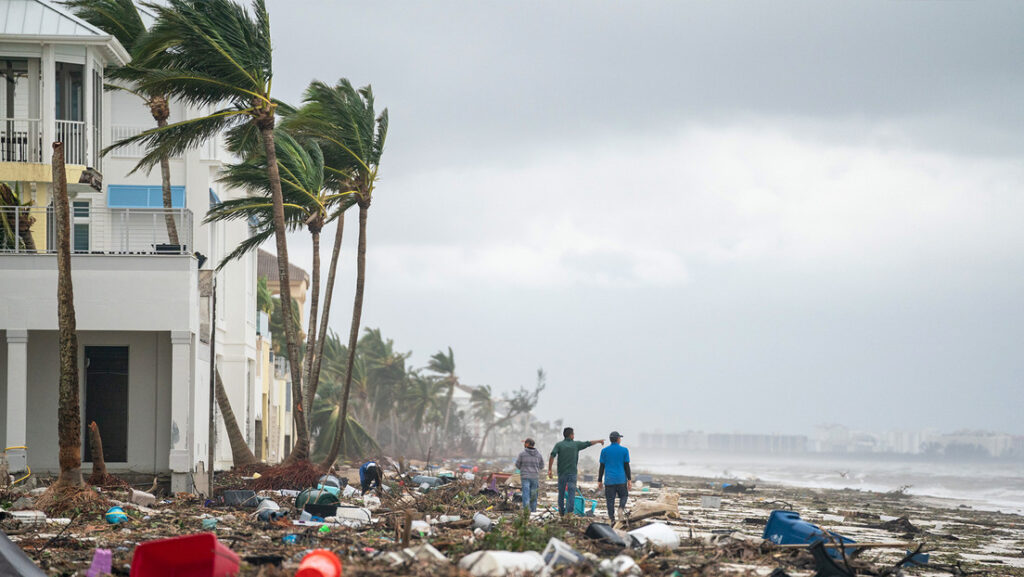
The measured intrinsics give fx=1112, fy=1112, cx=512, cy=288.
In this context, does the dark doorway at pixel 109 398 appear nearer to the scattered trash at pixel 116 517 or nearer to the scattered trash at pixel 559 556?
the scattered trash at pixel 116 517

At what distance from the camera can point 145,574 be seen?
907 centimetres

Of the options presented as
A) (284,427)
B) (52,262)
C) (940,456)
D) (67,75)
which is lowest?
(940,456)

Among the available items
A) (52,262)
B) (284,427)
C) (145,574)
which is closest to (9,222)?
(52,262)

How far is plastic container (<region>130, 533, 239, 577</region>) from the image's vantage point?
9.02 meters

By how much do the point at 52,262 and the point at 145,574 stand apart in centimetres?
1101

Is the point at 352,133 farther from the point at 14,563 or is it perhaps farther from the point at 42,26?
the point at 14,563

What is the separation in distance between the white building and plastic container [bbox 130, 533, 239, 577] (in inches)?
371

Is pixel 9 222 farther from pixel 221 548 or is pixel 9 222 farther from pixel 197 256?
pixel 221 548

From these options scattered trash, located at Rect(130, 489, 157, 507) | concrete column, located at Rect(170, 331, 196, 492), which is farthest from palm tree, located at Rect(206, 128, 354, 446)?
scattered trash, located at Rect(130, 489, 157, 507)

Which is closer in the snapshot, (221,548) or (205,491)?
(221,548)

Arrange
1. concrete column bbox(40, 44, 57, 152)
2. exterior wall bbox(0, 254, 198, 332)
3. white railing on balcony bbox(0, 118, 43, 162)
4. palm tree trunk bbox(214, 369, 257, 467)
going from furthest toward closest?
palm tree trunk bbox(214, 369, 257, 467), white railing on balcony bbox(0, 118, 43, 162), concrete column bbox(40, 44, 57, 152), exterior wall bbox(0, 254, 198, 332)

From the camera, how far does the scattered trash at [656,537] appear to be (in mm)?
12508

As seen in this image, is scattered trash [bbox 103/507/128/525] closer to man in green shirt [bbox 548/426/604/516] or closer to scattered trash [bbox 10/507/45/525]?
scattered trash [bbox 10/507/45/525]

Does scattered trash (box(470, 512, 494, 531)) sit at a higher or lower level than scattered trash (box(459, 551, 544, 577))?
lower
